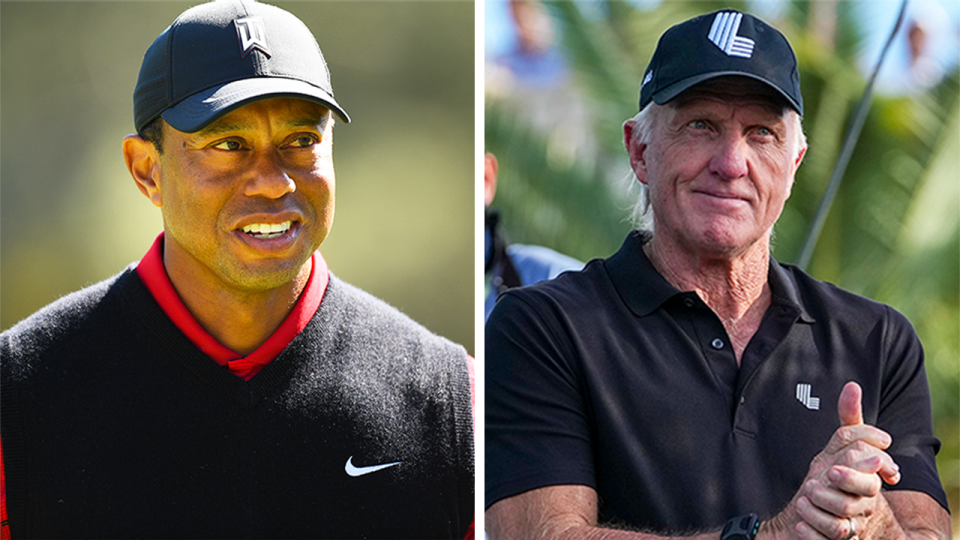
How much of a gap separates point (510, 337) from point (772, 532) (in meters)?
0.63

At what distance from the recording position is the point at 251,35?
5.82 ft

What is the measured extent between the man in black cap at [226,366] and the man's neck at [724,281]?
59cm

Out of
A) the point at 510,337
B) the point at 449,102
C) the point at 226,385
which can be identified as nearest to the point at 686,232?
the point at 510,337

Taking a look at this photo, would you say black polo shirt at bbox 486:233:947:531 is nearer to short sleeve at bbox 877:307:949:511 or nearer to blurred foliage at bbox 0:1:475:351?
short sleeve at bbox 877:307:949:511

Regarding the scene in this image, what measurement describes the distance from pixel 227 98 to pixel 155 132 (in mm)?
208

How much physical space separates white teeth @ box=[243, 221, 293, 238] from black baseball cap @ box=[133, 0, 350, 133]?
213 mm

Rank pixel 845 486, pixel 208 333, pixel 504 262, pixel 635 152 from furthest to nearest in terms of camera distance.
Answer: pixel 504 262 < pixel 635 152 < pixel 208 333 < pixel 845 486

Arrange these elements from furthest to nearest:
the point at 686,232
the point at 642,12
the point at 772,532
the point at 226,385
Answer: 1. the point at 642,12
2. the point at 686,232
3. the point at 226,385
4. the point at 772,532

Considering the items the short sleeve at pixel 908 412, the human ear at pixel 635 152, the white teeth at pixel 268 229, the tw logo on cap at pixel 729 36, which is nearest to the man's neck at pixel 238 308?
the white teeth at pixel 268 229

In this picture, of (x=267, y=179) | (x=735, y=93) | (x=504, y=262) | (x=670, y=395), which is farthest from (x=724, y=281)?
(x=267, y=179)

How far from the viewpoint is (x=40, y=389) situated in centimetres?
180

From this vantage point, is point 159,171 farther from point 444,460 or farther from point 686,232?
point 686,232

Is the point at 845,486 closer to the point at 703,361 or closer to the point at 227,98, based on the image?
the point at 703,361

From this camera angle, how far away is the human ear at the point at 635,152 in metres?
2.05
